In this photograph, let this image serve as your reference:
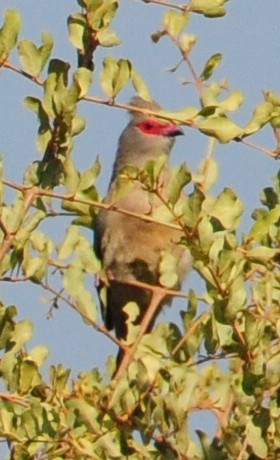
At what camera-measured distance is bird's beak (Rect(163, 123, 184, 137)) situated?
680 centimetres

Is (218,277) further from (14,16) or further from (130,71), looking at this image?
(14,16)

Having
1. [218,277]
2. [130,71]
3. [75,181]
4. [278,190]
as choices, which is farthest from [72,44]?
[278,190]

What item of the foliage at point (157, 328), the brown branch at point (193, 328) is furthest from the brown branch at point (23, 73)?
the brown branch at point (193, 328)

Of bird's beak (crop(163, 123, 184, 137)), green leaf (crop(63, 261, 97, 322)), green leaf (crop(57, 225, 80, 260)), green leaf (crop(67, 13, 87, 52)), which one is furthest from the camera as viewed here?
bird's beak (crop(163, 123, 184, 137))

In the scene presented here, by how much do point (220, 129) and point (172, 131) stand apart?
3.72 meters

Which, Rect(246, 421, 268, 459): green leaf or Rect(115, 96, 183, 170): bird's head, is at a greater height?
Rect(115, 96, 183, 170): bird's head

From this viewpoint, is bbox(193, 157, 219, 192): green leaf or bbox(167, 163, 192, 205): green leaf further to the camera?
bbox(193, 157, 219, 192): green leaf

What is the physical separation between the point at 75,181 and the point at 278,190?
80cm

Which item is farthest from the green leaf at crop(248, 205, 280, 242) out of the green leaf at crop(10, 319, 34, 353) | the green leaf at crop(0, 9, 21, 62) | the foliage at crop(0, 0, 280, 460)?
the green leaf at crop(0, 9, 21, 62)

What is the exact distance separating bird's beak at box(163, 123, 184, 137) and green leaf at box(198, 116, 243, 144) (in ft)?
11.3

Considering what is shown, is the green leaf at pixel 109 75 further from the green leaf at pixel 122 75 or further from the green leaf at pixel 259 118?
the green leaf at pixel 259 118

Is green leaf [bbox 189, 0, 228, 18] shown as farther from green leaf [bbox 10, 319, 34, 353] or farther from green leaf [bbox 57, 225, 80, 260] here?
green leaf [bbox 10, 319, 34, 353]

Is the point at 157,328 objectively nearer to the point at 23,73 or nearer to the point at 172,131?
the point at 23,73

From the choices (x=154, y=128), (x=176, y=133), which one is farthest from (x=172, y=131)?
(x=154, y=128)
